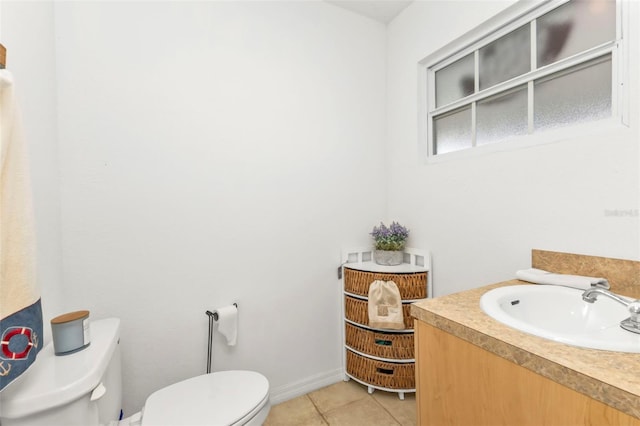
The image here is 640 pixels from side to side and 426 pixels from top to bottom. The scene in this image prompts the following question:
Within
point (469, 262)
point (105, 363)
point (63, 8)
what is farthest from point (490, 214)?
point (63, 8)

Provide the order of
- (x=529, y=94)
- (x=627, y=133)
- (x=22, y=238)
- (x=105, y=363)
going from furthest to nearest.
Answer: (x=529, y=94) → (x=627, y=133) → (x=105, y=363) → (x=22, y=238)

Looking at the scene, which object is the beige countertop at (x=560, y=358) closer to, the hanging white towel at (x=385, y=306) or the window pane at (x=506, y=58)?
the hanging white towel at (x=385, y=306)

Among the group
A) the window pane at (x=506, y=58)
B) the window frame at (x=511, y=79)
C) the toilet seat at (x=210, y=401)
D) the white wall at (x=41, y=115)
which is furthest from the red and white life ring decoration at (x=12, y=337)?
the window pane at (x=506, y=58)

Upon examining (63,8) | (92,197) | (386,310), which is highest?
(63,8)

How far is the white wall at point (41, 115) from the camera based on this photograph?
0.90m

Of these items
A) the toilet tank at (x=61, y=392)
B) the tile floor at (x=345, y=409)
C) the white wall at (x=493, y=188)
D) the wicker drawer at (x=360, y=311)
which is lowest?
the tile floor at (x=345, y=409)

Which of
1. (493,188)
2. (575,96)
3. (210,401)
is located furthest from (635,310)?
(210,401)

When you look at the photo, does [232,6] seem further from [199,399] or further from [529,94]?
[199,399]

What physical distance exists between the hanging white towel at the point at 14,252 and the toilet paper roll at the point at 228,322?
2.45 feet

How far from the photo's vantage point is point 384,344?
5.32 feet

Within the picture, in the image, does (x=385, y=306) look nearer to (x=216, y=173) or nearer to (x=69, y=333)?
(x=216, y=173)

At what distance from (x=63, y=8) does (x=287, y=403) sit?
219cm

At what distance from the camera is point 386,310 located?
1560 mm

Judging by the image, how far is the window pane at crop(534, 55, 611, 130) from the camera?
3.61 ft
